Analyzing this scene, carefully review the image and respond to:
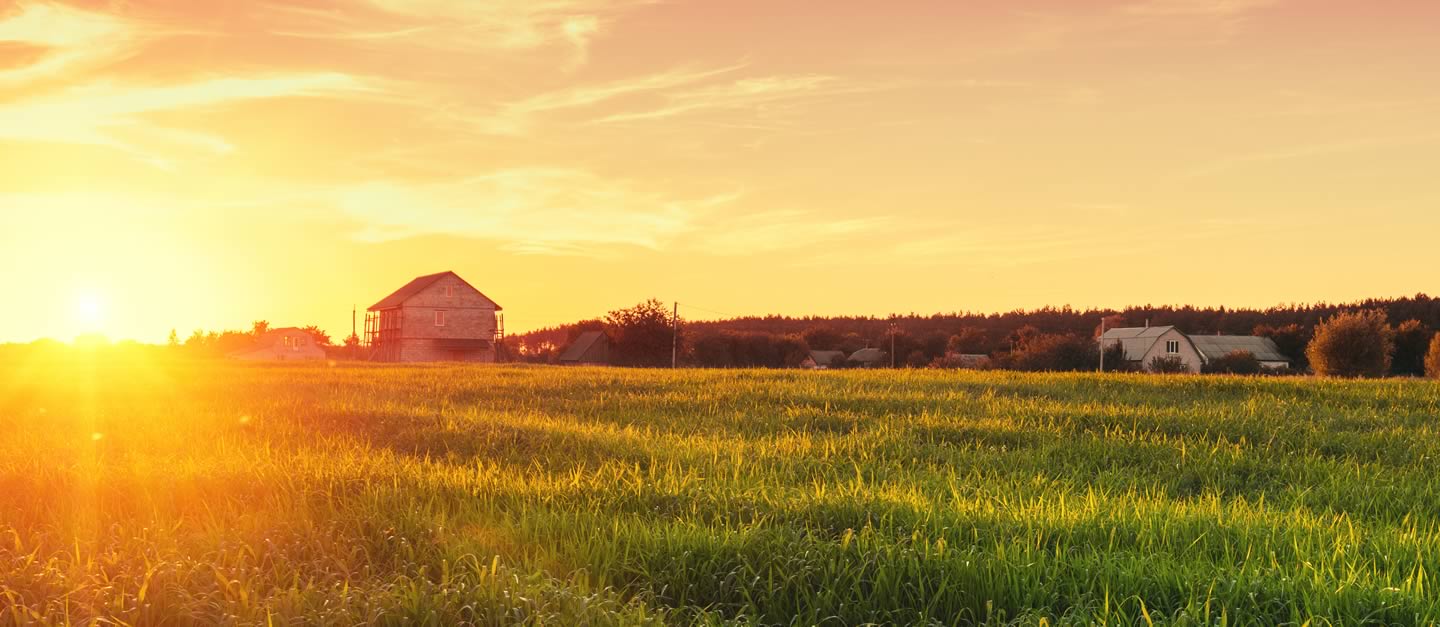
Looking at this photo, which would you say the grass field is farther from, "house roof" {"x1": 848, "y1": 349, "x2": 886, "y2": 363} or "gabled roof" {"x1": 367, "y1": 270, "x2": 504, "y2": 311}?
"house roof" {"x1": 848, "y1": 349, "x2": 886, "y2": 363}

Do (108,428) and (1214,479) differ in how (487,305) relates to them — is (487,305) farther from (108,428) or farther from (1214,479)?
(1214,479)

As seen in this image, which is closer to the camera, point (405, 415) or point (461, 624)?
point (461, 624)

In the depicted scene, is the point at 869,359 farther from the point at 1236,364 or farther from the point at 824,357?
the point at 1236,364

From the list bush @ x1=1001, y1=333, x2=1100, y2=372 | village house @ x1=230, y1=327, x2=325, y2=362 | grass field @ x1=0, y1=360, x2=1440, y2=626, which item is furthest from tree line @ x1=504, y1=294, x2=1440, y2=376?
grass field @ x1=0, y1=360, x2=1440, y2=626

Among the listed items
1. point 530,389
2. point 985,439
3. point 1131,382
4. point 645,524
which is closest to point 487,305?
point 530,389

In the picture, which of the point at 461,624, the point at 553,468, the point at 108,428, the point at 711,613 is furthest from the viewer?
the point at 108,428

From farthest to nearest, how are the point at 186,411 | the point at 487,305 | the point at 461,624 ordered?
the point at 487,305 → the point at 186,411 → the point at 461,624

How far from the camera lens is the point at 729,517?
7043 millimetres

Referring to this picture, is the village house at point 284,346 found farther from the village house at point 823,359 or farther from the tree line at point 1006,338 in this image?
the village house at point 823,359

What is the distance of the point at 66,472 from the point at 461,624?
6.89 metres

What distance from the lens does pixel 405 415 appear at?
15.3m

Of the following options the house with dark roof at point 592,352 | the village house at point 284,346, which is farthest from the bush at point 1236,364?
the village house at point 284,346

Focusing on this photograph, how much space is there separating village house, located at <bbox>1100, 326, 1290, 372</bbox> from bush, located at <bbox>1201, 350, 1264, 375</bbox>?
32.3 feet

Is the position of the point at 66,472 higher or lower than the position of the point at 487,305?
lower
